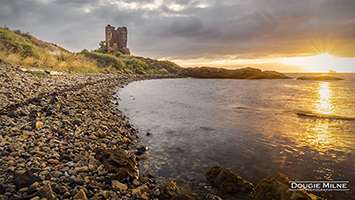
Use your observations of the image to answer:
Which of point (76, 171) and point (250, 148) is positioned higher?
point (76, 171)

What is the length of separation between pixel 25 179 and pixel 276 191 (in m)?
4.36

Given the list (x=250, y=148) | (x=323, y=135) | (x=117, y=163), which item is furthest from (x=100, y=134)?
(x=323, y=135)

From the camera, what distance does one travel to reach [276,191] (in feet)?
10.3

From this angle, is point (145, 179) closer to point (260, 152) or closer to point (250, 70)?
point (260, 152)

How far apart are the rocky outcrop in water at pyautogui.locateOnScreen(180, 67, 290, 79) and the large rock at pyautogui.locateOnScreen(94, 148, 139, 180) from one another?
5747 cm

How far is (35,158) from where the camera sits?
3531 mm

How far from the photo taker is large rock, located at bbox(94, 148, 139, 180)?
364 centimetres

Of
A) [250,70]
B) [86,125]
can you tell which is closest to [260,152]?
[86,125]

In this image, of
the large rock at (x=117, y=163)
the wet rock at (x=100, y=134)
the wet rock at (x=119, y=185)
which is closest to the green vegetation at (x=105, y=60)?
the wet rock at (x=100, y=134)

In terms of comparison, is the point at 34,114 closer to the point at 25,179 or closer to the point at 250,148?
the point at 25,179

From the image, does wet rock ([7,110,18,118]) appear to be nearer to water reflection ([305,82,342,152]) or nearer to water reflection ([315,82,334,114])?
water reflection ([305,82,342,152])

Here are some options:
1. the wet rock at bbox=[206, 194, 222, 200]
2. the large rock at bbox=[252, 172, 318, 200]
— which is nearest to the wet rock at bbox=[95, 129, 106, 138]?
the wet rock at bbox=[206, 194, 222, 200]

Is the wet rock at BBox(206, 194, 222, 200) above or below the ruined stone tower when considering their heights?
below

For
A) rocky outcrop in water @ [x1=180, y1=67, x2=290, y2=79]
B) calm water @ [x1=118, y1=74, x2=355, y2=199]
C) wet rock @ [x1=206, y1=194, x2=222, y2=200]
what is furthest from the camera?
rocky outcrop in water @ [x1=180, y1=67, x2=290, y2=79]
